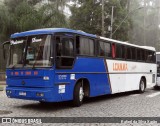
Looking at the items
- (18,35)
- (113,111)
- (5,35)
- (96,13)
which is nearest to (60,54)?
(18,35)

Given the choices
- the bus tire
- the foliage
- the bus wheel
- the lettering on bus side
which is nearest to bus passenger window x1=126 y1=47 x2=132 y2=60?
the lettering on bus side

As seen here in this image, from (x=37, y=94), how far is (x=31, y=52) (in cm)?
154

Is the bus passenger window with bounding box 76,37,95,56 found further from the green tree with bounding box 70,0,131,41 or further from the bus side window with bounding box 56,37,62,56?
the green tree with bounding box 70,0,131,41

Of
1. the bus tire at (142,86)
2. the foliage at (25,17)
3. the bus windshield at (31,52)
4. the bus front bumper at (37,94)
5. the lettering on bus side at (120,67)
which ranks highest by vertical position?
the foliage at (25,17)

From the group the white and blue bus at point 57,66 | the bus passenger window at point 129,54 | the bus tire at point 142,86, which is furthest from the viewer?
the bus tire at point 142,86

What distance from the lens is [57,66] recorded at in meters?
11.2

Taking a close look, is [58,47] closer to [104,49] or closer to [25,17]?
[104,49]

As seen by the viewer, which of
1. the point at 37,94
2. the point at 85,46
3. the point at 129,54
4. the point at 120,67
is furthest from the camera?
the point at 129,54

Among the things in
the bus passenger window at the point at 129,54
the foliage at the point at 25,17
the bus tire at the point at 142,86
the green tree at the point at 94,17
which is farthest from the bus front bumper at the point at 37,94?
the green tree at the point at 94,17

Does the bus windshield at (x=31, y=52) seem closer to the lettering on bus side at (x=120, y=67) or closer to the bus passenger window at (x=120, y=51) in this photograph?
the lettering on bus side at (x=120, y=67)

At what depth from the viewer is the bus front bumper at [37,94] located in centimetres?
1091

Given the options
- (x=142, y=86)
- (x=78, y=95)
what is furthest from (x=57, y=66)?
(x=142, y=86)

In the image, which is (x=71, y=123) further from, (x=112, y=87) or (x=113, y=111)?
(x=112, y=87)

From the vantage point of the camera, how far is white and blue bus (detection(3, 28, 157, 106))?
11.1m
